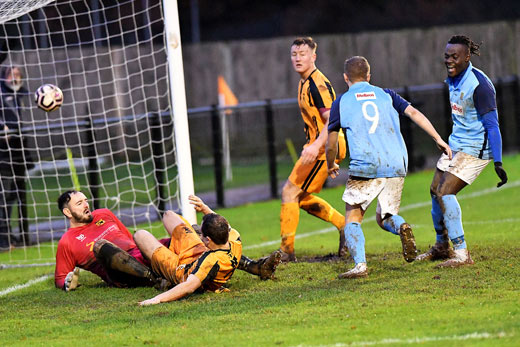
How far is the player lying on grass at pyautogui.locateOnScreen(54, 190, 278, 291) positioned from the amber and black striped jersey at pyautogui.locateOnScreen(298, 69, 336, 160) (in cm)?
159

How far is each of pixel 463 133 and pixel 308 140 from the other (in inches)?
67.3

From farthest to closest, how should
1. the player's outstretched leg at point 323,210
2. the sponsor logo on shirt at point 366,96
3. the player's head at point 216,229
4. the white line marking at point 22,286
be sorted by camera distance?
the player's outstretched leg at point 323,210
the white line marking at point 22,286
the sponsor logo on shirt at point 366,96
the player's head at point 216,229

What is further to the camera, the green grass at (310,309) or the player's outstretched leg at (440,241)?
the player's outstretched leg at (440,241)

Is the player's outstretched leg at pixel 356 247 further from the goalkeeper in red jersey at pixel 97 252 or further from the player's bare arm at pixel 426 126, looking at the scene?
the goalkeeper in red jersey at pixel 97 252

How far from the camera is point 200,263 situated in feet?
24.9

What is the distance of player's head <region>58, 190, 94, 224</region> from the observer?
8883 millimetres

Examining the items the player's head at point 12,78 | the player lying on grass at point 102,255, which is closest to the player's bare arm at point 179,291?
the player lying on grass at point 102,255

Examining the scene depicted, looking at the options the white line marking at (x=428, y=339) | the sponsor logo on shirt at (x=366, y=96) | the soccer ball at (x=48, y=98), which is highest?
the sponsor logo on shirt at (x=366, y=96)

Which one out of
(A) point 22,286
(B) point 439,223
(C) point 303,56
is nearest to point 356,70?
(C) point 303,56

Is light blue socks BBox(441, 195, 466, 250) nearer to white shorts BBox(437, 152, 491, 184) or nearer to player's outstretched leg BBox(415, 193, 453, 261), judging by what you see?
white shorts BBox(437, 152, 491, 184)

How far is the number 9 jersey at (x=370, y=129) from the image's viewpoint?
7.91 metres

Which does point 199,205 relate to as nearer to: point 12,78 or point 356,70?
point 356,70

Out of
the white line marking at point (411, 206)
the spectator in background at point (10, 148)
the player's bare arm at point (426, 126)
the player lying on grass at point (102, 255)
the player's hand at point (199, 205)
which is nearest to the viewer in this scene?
the player's bare arm at point (426, 126)

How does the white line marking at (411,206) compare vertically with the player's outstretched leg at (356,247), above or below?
below
